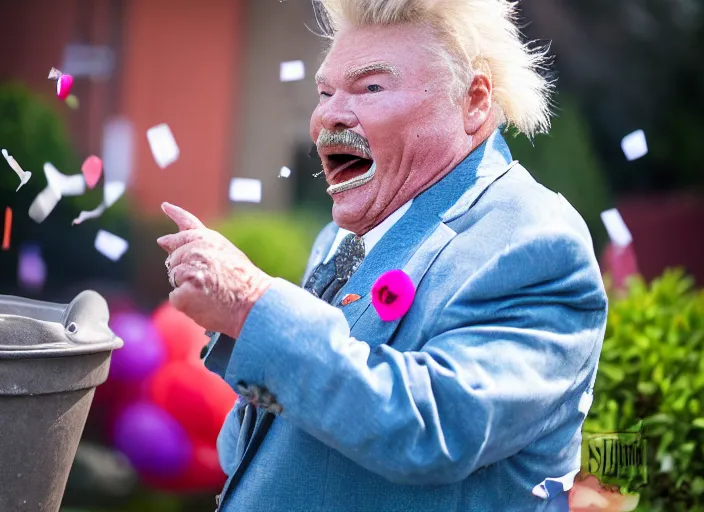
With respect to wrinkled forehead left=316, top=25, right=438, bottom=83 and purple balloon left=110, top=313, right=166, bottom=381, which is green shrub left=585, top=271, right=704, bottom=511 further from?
purple balloon left=110, top=313, right=166, bottom=381

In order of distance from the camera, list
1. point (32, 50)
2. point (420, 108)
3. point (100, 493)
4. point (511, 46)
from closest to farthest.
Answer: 1. point (420, 108)
2. point (511, 46)
3. point (100, 493)
4. point (32, 50)

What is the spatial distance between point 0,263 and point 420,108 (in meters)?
3.64

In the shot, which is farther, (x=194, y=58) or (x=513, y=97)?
(x=194, y=58)

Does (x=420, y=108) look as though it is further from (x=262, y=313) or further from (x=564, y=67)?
(x=564, y=67)

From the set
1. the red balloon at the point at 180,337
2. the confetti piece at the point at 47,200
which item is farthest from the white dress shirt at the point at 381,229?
the red balloon at the point at 180,337

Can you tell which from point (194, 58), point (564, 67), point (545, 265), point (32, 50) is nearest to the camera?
point (545, 265)

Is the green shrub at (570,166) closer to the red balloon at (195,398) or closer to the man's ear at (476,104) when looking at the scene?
the red balloon at (195,398)

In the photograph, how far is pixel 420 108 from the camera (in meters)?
1.93

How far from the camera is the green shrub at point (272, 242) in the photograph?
4848mm

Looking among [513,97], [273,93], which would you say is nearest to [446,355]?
[513,97]

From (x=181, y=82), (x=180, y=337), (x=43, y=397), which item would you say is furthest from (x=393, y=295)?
(x=181, y=82)

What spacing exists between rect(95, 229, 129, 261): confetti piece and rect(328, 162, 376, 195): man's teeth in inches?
94.9

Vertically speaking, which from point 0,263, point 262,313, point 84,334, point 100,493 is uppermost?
point 262,313

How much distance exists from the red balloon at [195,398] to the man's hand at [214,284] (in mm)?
2533
